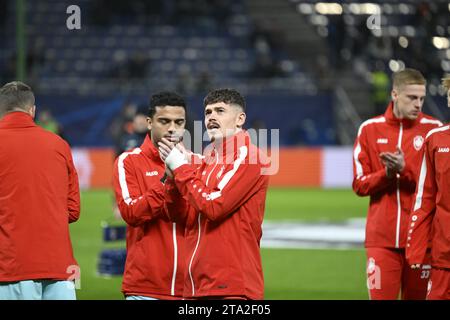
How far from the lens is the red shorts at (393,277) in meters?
7.74

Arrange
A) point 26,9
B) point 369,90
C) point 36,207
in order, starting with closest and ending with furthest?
point 36,207, point 369,90, point 26,9

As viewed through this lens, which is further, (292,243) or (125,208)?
(292,243)

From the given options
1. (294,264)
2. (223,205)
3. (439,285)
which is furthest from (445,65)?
(223,205)

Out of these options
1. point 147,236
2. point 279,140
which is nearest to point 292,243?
point 147,236

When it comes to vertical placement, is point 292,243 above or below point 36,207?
below

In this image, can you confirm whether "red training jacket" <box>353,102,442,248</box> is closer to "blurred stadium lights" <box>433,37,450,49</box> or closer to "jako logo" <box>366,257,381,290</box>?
"jako logo" <box>366,257,381,290</box>

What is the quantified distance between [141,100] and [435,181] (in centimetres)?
2566

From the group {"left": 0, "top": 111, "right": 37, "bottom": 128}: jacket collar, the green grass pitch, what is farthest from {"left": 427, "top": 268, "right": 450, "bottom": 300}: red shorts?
the green grass pitch

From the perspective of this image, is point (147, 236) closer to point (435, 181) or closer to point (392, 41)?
point (435, 181)

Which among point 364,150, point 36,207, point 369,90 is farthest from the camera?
point 369,90

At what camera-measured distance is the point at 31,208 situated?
5875mm

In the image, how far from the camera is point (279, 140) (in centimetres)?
3186

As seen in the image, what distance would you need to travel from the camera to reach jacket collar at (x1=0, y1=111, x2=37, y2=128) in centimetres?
603
